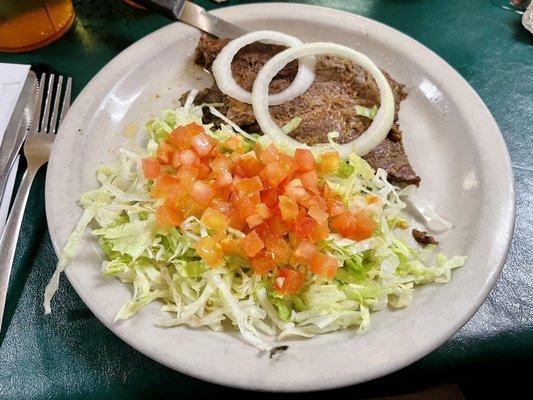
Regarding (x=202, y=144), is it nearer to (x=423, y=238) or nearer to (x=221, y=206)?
(x=221, y=206)

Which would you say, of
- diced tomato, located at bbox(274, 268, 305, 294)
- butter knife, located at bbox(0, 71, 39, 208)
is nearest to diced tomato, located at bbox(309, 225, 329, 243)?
diced tomato, located at bbox(274, 268, 305, 294)

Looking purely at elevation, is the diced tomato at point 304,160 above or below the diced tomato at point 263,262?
above

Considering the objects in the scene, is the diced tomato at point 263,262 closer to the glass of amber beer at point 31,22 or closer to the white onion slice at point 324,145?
the white onion slice at point 324,145

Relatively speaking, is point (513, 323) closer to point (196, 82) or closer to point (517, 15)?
point (196, 82)

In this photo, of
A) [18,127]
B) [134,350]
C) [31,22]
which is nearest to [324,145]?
[134,350]

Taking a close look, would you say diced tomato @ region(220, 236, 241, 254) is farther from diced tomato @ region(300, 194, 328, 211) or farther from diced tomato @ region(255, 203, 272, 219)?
diced tomato @ region(300, 194, 328, 211)

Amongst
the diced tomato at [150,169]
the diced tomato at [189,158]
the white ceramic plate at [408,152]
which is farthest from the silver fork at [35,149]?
the diced tomato at [189,158]
